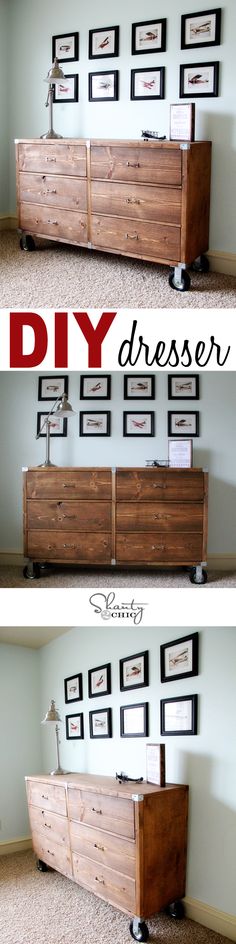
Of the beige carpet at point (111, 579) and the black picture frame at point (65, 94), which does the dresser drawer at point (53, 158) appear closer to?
the black picture frame at point (65, 94)

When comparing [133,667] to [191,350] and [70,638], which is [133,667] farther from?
[191,350]

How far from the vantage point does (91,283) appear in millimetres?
4152

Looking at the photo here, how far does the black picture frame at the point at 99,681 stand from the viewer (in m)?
5.01

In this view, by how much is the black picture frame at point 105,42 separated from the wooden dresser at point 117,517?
2.15 meters

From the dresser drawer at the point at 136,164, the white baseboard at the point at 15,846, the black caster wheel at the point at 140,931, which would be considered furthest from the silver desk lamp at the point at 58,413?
the white baseboard at the point at 15,846

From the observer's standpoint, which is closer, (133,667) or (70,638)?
(133,667)

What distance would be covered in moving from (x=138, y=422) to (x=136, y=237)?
115 centimetres

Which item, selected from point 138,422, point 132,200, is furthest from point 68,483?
point 132,200

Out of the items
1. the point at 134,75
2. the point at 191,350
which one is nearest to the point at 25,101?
the point at 134,75

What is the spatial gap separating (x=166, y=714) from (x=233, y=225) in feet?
8.18

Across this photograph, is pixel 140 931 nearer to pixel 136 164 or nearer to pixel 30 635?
pixel 30 635

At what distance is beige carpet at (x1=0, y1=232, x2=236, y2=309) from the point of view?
12.7 feet

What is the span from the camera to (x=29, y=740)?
235 inches

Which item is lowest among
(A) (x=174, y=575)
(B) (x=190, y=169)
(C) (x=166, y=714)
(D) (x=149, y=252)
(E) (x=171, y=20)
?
(C) (x=166, y=714)
